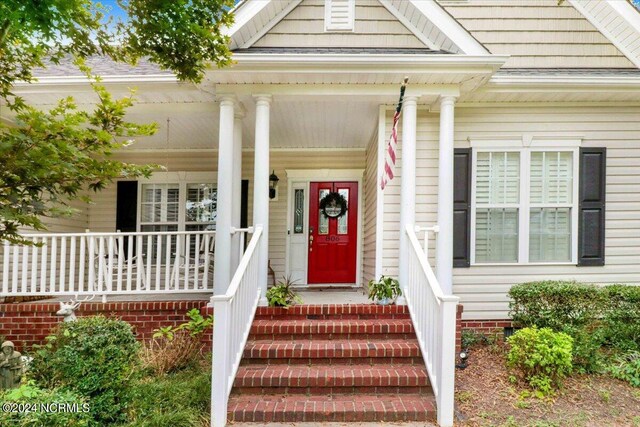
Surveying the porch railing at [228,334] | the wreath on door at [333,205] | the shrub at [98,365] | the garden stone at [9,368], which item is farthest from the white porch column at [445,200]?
the garden stone at [9,368]

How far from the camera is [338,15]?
14.9ft

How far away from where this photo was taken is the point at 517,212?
4.91m

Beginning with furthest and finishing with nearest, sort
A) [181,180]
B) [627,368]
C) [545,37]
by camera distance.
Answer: [181,180] → [545,37] → [627,368]

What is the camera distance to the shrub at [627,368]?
3.71 meters

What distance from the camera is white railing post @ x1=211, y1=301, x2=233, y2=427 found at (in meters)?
3.02

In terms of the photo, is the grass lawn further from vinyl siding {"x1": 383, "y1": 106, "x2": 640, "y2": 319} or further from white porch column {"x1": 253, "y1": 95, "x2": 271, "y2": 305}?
vinyl siding {"x1": 383, "y1": 106, "x2": 640, "y2": 319}

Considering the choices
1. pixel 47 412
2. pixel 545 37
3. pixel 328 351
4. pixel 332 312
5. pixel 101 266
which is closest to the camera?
pixel 47 412

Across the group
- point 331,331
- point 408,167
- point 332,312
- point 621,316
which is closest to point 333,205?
point 408,167

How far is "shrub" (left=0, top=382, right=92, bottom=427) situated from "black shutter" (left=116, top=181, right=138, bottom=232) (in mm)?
4147

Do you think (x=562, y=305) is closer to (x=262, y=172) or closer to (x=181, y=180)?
(x=262, y=172)

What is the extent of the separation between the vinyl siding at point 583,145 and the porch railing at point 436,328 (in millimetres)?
1298

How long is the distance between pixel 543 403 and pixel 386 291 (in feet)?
5.72

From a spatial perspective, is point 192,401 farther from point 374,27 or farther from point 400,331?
point 374,27

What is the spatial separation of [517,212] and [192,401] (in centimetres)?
440
